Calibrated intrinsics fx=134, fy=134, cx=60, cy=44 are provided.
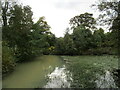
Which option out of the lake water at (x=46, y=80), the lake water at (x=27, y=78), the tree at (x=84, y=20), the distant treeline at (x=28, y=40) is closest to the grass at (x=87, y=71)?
the lake water at (x=46, y=80)

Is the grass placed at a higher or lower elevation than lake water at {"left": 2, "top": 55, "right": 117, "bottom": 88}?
higher

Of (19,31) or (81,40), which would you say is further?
(81,40)

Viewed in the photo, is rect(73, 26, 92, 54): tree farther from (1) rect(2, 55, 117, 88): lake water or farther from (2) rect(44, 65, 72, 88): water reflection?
(2) rect(44, 65, 72, 88): water reflection

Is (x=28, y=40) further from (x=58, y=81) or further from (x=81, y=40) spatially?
(x=81, y=40)

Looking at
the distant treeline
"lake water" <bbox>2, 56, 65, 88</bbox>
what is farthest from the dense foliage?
"lake water" <bbox>2, 56, 65, 88</bbox>

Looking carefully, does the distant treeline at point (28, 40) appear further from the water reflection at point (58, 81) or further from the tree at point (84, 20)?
the tree at point (84, 20)

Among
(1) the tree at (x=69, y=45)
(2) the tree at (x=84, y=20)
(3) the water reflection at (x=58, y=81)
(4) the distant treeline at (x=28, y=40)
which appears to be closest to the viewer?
(3) the water reflection at (x=58, y=81)

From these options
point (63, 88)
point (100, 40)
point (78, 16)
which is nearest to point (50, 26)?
point (78, 16)

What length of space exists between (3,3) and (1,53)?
21.3ft

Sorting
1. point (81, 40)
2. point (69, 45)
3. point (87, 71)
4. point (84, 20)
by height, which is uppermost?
point (84, 20)

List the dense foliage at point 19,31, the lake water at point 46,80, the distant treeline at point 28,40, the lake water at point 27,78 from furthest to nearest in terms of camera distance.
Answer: the dense foliage at point 19,31
the distant treeline at point 28,40
the lake water at point 27,78
the lake water at point 46,80

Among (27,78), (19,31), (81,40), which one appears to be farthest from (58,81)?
(81,40)

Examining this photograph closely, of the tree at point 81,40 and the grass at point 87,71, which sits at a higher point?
the tree at point 81,40

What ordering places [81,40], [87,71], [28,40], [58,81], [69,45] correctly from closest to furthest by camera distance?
1. [58,81]
2. [87,71]
3. [28,40]
4. [69,45]
5. [81,40]
